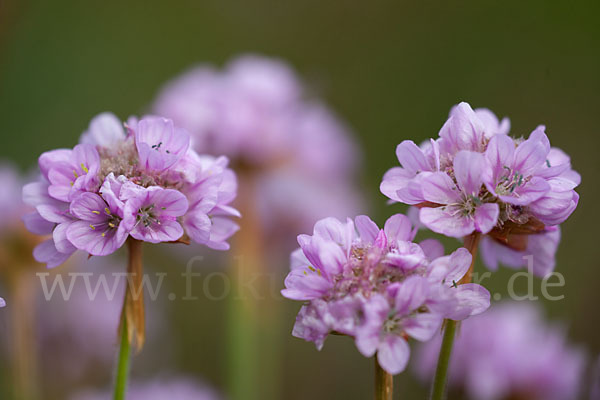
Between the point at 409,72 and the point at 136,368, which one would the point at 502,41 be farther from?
the point at 136,368

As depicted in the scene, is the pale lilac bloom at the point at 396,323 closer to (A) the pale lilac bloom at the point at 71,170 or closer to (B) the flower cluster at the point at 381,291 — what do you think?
(B) the flower cluster at the point at 381,291

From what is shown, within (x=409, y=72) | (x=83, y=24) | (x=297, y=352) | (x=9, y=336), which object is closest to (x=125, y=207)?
(x=9, y=336)

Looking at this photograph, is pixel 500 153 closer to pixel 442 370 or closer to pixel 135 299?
pixel 442 370

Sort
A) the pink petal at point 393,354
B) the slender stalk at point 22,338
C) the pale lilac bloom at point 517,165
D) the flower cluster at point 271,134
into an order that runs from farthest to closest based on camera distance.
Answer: the flower cluster at point 271,134
the slender stalk at point 22,338
the pale lilac bloom at point 517,165
the pink petal at point 393,354

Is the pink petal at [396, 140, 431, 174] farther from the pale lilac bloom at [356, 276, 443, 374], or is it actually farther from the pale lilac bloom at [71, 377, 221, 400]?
the pale lilac bloom at [71, 377, 221, 400]

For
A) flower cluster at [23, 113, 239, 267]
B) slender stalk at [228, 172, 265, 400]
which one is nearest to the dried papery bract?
flower cluster at [23, 113, 239, 267]

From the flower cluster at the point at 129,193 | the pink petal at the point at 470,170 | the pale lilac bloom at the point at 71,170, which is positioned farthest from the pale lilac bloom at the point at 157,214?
the pink petal at the point at 470,170
